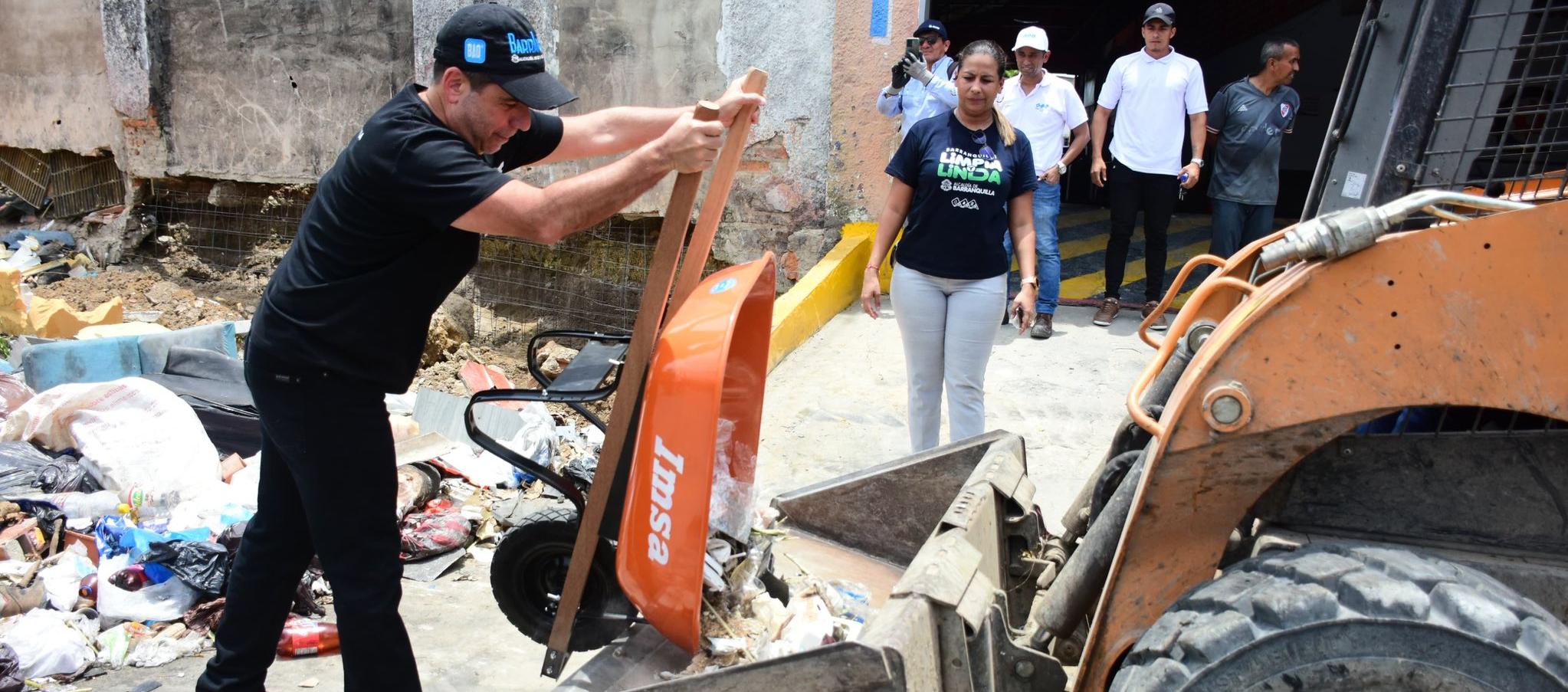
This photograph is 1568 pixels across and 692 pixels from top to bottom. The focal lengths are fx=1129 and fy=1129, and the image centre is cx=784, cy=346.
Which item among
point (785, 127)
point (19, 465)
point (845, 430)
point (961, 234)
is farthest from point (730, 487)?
Result: point (785, 127)

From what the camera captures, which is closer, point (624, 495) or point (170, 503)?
point (624, 495)

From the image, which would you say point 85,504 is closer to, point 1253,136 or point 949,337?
point 949,337

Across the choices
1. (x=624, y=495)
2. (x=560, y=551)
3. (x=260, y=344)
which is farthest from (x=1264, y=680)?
(x=260, y=344)

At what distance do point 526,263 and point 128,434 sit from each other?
395cm

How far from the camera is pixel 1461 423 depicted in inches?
90.2

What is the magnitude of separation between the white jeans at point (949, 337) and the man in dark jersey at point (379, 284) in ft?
6.57

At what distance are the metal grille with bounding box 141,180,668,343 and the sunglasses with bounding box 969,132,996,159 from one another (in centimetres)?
414

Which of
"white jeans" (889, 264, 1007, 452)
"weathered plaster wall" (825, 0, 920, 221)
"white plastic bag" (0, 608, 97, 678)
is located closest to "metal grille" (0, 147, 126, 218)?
"weathered plaster wall" (825, 0, 920, 221)

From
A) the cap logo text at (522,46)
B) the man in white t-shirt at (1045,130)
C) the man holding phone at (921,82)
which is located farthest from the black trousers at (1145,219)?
the cap logo text at (522,46)

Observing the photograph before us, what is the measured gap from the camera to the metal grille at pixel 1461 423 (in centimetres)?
220

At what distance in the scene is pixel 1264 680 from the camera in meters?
1.94

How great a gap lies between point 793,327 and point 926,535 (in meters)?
3.24

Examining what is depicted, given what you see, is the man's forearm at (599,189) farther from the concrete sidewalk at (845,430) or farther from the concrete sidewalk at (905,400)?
the concrete sidewalk at (905,400)

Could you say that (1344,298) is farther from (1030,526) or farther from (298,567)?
(298,567)
